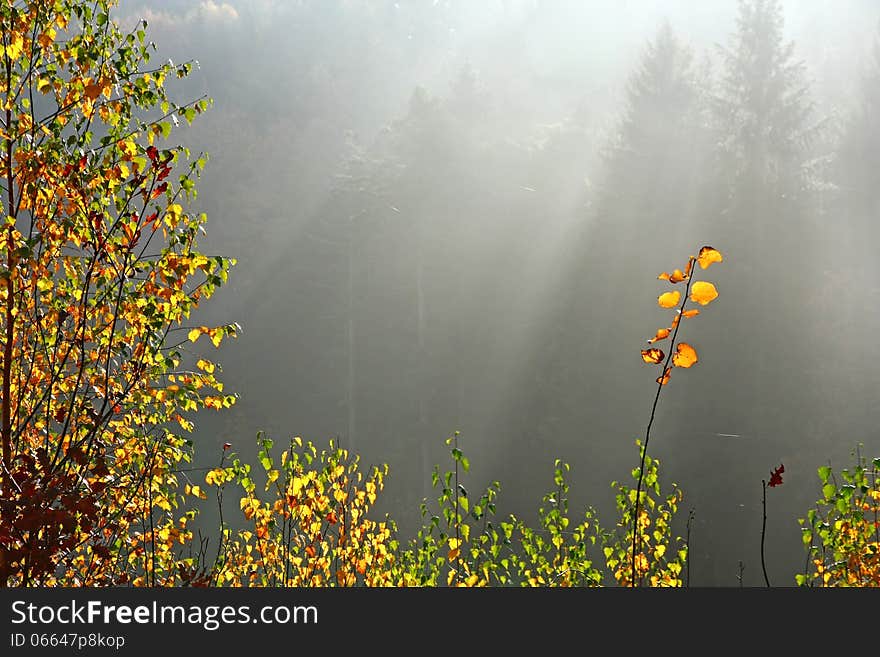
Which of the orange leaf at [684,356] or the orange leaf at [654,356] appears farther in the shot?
the orange leaf at [654,356]

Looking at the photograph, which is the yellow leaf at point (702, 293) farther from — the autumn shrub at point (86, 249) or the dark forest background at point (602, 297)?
the dark forest background at point (602, 297)

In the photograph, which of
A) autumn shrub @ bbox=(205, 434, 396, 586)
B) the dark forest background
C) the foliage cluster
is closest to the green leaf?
the foliage cluster

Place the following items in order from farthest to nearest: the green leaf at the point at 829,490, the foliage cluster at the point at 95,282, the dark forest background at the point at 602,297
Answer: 1. the dark forest background at the point at 602,297
2. the green leaf at the point at 829,490
3. the foliage cluster at the point at 95,282

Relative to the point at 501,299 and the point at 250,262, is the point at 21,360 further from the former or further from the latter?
the point at 250,262

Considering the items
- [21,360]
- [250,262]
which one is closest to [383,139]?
[250,262]

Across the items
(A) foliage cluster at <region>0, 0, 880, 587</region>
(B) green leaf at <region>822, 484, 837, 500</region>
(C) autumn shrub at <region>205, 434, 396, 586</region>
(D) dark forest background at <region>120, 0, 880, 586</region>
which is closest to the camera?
(A) foliage cluster at <region>0, 0, 880, 587</region>

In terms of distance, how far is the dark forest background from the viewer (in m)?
15.4

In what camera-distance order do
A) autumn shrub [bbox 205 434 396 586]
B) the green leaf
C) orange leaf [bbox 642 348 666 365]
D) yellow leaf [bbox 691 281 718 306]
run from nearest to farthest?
yellow leaf [bbox 691 281 718 306]
orange leaf [bbox 642 348 666 365]
the green leaf
autumn shrub [bbox 205 434 396 586]

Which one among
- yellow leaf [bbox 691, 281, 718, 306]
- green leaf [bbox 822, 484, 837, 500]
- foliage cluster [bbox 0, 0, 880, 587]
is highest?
foliage cluster [bbox 0, 0, 880, 587]

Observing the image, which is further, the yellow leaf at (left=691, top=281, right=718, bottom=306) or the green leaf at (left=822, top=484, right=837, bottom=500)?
the green leaf at (left=822, top=484, right=837, bottom=500)

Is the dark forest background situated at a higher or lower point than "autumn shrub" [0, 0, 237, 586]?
higher

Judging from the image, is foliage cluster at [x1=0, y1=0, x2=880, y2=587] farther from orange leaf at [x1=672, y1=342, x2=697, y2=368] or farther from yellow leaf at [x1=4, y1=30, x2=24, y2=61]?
orange leaf at [x1=672, y1=342, x2=697, y2=368]

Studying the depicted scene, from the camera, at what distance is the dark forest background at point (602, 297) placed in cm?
1545

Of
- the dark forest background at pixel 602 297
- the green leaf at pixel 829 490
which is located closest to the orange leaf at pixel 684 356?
the green leaf at pixel 829 490
